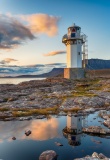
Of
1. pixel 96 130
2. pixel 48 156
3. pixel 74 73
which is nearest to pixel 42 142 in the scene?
pixel 48 156

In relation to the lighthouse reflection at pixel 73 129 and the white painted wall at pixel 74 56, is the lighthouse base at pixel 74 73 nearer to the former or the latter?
the white painted wall at pixel 74 56

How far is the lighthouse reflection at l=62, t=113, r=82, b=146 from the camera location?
2241cm

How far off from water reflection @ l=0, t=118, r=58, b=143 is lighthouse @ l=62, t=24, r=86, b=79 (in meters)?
43.6

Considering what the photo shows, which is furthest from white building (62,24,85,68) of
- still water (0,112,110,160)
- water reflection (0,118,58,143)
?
still water (0,112,110,160)

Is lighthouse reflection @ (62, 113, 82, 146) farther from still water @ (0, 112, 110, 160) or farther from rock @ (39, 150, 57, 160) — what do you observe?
rock @ (39, 150, 57, 160)

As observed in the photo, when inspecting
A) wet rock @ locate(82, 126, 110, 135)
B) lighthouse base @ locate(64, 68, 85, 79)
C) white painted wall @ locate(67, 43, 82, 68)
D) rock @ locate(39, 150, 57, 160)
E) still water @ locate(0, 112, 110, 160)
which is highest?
white painted wall @ locate(67, 43, 82, 68)

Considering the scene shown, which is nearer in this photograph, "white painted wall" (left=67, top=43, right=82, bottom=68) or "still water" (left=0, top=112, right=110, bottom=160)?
"still water" (left=0, top=112, right=110, bottom=160)

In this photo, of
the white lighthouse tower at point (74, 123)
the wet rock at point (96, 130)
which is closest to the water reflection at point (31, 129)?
the white lighthouse tower at point (74, 123)

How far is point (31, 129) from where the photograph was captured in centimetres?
2630

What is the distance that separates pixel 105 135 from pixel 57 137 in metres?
4.89

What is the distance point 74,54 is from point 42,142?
5450 centimetres

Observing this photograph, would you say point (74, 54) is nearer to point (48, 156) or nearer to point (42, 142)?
point (42, 142)

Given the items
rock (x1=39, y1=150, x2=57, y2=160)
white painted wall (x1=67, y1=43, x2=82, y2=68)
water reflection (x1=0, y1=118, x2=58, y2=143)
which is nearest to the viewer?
rock (x1=39, y1=150, x2=57, y2=160)

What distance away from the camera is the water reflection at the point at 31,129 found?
23656 mm
